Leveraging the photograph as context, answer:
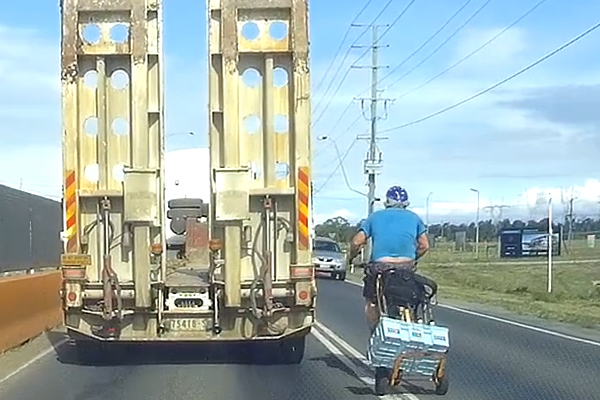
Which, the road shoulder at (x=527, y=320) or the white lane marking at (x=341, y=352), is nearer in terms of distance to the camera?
A: the white lane marking at (x=341, y=352)

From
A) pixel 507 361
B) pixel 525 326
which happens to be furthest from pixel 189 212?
pixel 507 361

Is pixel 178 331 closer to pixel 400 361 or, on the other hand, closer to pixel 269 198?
pixel 269 198

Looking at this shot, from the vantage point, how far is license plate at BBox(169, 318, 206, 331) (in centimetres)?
1379

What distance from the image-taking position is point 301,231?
13734 mm

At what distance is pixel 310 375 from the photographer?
1343 centimetres

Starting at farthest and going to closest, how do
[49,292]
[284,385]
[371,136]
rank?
[371,136]
[49,292]
[284,385]

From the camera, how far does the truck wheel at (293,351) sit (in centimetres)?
1457

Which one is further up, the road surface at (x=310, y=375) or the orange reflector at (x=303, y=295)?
the orange reflector at (x=303, y=295)

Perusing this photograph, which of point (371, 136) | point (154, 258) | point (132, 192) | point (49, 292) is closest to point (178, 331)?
point (154, 258)

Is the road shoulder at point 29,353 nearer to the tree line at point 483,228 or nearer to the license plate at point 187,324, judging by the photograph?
the license plate at point 187,324

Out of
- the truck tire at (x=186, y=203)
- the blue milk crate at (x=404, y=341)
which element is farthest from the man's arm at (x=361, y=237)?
the truck tire at (x=186, y=203)

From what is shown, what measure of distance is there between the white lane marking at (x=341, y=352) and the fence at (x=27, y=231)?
248 inches

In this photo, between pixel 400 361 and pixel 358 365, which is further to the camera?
pixel 358 365

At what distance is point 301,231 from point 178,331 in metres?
1.86
